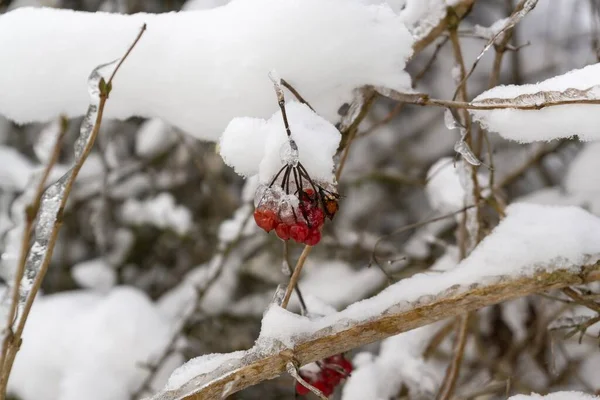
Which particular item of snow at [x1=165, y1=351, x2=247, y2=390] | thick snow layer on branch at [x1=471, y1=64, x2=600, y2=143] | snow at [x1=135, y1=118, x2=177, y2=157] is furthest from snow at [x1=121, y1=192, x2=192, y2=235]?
thick snow layer on branch at [x1=471, y1=64, x2=600, y2=143]

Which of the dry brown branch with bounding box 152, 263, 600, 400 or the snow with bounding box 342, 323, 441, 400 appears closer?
the dry brown branch with bounding box 152, 263, 600, 400

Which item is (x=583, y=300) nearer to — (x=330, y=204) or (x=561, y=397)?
(x=561, y=397)

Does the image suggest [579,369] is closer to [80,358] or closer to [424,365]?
[424,365]

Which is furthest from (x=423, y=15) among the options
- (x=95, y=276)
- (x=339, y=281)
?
(x=95, y=276)

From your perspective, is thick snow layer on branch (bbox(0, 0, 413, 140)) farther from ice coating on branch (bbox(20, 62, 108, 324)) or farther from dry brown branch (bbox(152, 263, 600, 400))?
dry brown branch (bbox(152, 263, 600, 400))

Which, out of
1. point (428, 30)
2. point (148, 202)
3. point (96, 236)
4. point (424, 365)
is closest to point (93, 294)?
point (96, 236)

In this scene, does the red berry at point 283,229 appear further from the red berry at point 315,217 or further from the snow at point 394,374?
the snow at point 394,374
